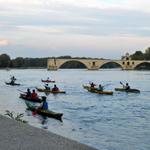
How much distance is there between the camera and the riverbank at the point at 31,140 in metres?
10.9

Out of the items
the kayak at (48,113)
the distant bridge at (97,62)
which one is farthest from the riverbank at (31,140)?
the distant bridge at (97,62)

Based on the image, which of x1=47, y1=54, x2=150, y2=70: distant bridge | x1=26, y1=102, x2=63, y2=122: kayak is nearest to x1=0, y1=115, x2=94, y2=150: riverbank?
x1=26, y1=102, x2=63, y2=122: kayak

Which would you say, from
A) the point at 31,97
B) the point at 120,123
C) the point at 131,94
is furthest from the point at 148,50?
the point at 120,123

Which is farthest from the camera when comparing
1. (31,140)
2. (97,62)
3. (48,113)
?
(97,62)

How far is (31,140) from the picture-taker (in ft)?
38.8

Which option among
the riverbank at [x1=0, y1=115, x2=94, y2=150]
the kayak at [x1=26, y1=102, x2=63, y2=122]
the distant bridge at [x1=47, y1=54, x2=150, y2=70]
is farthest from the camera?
the distant bridge at [x1=47, y1=54, x2=150, y2=70]

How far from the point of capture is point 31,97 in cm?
4250

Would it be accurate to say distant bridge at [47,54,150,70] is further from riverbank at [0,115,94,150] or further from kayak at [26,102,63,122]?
riverbank at [0,115,94,150]

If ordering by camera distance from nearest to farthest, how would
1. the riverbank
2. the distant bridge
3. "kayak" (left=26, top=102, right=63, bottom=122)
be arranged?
1. the riverbank
2. "kayak" (left=26, top=102, right=63, bottom=122)
3. the distant bridge

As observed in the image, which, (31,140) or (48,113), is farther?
(48,113)

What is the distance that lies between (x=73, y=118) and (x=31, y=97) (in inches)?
446

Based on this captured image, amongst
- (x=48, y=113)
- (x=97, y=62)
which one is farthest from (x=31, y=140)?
(x=97, y=62)

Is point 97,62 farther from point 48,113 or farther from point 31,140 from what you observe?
point 31,140

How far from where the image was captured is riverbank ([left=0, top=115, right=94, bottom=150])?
1093cm
